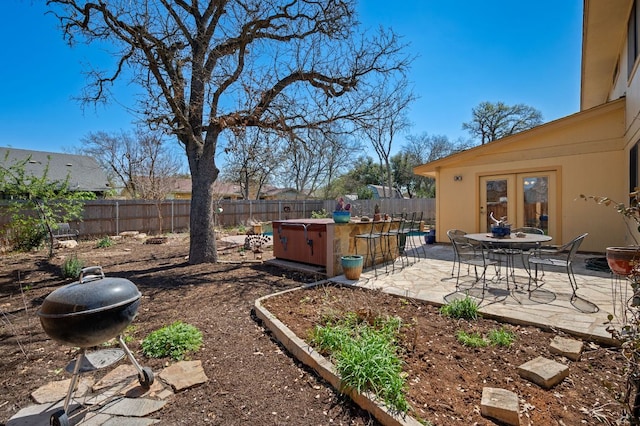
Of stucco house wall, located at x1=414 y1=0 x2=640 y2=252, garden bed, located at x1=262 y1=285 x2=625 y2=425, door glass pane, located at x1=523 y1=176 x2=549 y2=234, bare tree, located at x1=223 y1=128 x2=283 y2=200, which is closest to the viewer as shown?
garden bed, located at x1=262 y1=285 x2=625 y2=425

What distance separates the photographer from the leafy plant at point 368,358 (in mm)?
2012

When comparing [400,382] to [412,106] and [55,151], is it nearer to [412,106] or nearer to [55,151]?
[412,106]

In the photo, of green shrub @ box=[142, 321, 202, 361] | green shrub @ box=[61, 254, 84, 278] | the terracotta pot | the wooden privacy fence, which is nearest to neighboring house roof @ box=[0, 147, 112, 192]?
the wooden privacy fence

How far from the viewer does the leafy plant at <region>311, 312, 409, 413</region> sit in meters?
2.01

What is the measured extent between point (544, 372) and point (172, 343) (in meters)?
3.05

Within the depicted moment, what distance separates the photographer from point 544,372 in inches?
88.2

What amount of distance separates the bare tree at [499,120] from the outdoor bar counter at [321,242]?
2055 cm

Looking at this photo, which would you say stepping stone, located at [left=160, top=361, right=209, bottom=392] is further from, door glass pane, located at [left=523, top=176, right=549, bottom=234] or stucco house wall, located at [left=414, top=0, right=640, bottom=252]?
door glass pane, located at [left=523, top=176, right=549, bottom=234]

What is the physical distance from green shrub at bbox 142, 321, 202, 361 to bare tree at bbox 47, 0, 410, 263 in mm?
3909

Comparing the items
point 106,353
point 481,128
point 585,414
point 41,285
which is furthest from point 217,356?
point 481,128

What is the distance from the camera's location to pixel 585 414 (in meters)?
1.90

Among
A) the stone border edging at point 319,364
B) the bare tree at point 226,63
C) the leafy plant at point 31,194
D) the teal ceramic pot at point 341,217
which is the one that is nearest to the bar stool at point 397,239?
the teal ceramic pot at point 341,217

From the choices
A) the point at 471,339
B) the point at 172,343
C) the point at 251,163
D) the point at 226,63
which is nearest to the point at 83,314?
the point at 172,343

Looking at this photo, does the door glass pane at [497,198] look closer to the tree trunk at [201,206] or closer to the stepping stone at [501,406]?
the tree trunk at [201,206]
